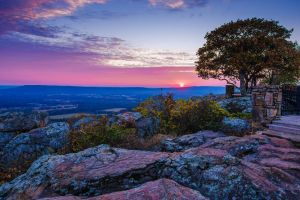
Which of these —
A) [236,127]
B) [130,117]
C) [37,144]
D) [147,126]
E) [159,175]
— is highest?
[159,175]

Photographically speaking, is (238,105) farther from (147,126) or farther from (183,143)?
(183,143)

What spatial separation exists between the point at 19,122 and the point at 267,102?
12.6 metres

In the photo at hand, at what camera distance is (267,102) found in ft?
39.6

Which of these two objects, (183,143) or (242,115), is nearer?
(183,143)

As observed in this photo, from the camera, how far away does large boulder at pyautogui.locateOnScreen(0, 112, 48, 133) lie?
13391mm

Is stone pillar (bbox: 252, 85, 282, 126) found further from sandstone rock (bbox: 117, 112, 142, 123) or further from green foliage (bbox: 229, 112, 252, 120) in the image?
sandstone rock (bbox: 117, 112, 142, 123)

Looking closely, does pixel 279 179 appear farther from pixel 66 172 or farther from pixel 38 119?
pixel 38 119

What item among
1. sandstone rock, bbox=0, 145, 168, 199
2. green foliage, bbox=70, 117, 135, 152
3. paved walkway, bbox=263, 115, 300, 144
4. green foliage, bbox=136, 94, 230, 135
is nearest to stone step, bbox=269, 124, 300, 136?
paved walkway, bbox=263, 115, 300, 144

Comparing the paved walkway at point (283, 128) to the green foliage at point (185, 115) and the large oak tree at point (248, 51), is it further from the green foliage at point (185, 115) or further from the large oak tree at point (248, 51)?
the large oak tree at point (248, 51)

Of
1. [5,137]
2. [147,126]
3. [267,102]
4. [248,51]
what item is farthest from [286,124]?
[248,51]

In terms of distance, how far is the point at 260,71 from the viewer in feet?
94.9

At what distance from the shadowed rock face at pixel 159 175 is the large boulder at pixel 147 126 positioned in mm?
7032

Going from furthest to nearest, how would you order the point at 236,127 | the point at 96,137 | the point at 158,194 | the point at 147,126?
the point at 147,126, the point at 236,127, the point at 96,137, the point at 158,194

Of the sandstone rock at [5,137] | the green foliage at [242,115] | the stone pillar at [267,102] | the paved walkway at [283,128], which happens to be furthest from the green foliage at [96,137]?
the stone pillar at [267,102]
